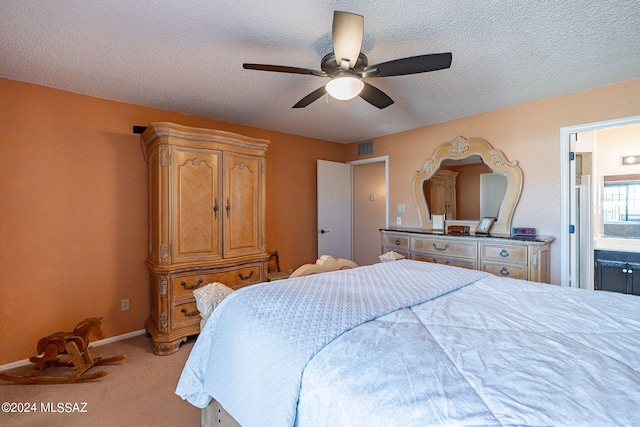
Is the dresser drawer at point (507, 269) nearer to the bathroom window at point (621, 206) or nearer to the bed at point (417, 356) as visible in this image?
the bed at point (417, 356)

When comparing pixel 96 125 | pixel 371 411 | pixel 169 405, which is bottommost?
pixel 169 405

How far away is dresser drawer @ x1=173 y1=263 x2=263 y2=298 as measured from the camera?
2.77 metres

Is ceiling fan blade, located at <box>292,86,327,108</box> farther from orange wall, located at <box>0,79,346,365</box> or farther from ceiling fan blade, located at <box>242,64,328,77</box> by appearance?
orange wall, located at <box>0,79,346,365</box>

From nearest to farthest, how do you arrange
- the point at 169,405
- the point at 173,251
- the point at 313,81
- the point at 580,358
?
1. the point at 580,358
2. the point at 169,405
3. the point at 313,81
4. the point at 173,251

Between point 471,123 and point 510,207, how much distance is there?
3.53 feet

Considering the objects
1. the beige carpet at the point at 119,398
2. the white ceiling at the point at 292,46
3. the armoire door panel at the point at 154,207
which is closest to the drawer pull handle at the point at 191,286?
the armoire door panel at the point at 154,207

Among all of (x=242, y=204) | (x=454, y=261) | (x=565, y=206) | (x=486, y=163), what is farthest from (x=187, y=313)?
(x=565, y=206)

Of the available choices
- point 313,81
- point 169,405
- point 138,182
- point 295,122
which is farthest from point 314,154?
point 169,405

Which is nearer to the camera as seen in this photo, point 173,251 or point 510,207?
point 173,251

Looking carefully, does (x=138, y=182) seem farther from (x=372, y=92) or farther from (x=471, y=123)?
(x=471, y=123)

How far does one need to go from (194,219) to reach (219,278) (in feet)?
2.12

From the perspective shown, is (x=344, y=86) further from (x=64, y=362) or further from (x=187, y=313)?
(x=64, y=362)

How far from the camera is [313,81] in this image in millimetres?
2502

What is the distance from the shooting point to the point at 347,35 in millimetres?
1495
